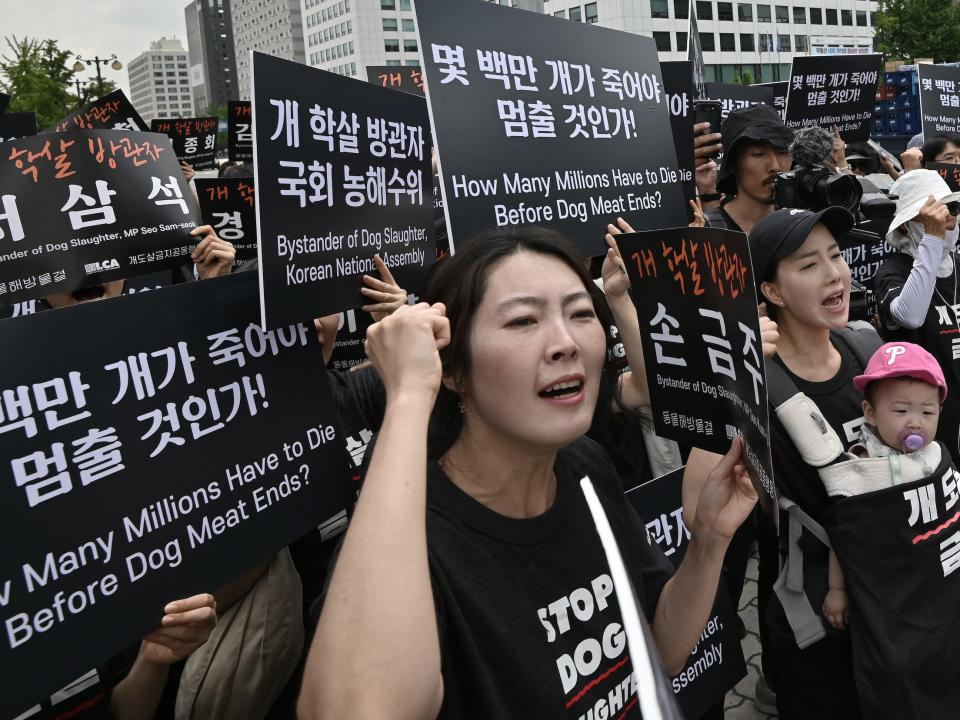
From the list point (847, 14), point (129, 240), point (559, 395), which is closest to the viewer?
point (559, 395)

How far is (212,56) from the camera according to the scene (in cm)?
14862

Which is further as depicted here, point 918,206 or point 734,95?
point 734,95

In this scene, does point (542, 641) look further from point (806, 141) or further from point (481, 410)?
point (806, 141)

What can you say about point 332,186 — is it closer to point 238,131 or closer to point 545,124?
point 545,124

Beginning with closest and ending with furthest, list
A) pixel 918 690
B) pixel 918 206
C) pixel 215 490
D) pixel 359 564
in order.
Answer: pixel 359 564 → pixel 215 490 → pixel 918 690 → pixel 918 206

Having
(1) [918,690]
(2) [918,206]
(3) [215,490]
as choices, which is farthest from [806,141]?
(3) [215,490]

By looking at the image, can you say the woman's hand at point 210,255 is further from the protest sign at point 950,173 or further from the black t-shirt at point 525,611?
the protest sign at point 950,173

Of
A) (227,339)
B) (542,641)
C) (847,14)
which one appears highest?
(847,14)

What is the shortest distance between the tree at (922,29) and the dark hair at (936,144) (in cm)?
3377

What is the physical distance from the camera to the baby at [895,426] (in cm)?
225

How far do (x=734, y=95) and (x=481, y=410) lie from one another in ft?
18.1

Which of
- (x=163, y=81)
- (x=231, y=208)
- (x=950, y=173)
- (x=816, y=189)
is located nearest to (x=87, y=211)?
(x=231, y=208)

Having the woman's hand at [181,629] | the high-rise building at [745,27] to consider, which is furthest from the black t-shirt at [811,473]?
the high-rise building at [745,27]

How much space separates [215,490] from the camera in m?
1.97
